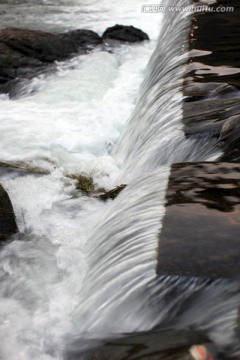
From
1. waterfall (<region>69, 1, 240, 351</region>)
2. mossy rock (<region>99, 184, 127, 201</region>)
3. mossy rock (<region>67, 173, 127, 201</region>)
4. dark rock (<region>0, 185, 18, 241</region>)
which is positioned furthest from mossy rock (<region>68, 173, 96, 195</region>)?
dark rock (<region>0, 185, 18, 241</region>)

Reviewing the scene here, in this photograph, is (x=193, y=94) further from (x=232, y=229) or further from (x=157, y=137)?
(x=232, y=229)

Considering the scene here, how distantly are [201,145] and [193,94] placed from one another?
3.38 ft

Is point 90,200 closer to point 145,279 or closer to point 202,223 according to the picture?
point 202,223

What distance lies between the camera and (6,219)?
13.8ft

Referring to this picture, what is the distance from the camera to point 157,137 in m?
5.03

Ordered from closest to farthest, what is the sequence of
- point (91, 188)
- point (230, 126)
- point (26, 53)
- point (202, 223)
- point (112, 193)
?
point (202, 223) → point (230, 126) → point (112, 193) → point (91, 188) → point (26, 53)

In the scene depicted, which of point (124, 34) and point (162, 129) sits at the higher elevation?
point (124, 34)

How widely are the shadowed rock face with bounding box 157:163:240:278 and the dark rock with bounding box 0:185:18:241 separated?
1371 mm

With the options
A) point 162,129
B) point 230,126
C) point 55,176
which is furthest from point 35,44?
point 230,126

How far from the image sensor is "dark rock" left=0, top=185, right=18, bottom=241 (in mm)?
4176

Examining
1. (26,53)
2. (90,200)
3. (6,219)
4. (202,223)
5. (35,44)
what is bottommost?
(90,200)

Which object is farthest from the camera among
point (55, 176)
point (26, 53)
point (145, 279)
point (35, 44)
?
point (35, 44)

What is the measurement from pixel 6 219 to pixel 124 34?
7.24 meters

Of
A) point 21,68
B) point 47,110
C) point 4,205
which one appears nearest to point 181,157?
point 4,205
